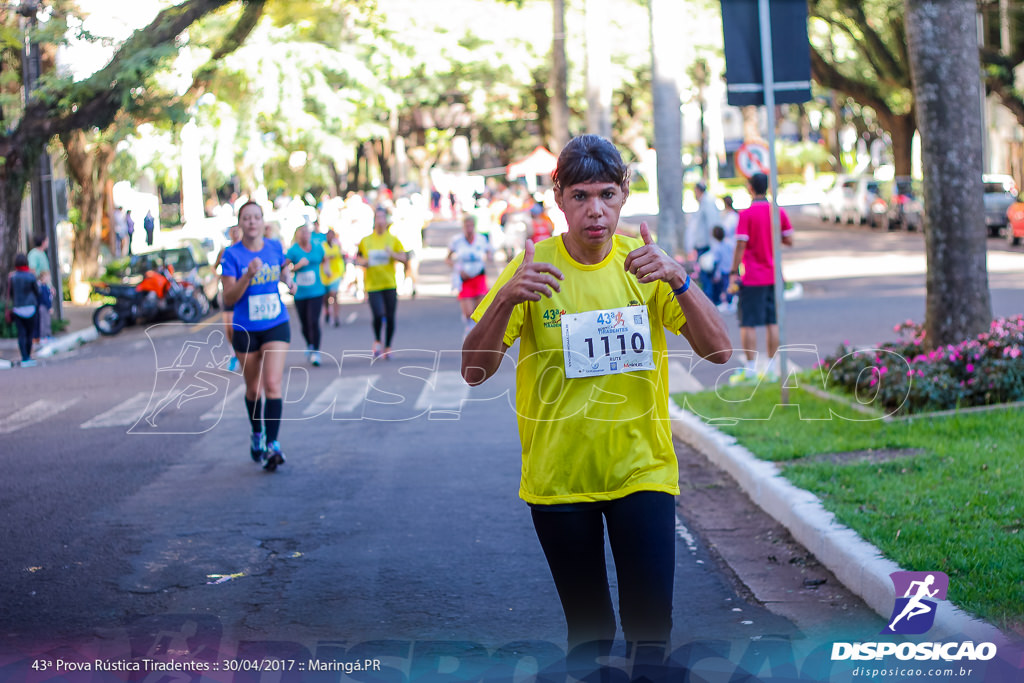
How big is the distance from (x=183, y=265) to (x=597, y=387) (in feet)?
77.5

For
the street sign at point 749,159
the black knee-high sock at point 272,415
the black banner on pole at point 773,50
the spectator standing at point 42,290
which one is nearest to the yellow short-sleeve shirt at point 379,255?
the black banner on pole at point 773,50

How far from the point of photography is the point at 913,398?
9664 mm

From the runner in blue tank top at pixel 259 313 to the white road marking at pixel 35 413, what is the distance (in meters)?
3.92

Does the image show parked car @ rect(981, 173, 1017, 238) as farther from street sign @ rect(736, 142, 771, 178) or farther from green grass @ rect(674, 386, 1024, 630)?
green grass @ rect(674, 386, 1024, 630)

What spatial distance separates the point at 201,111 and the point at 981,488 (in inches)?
991

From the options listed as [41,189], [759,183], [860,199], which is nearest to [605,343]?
[759,183]

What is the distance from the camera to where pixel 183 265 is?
26.4 m

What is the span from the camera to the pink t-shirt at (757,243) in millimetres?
11898

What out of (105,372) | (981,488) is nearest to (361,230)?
(105,372)

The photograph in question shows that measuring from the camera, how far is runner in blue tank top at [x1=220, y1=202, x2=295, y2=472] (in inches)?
Answer: 370

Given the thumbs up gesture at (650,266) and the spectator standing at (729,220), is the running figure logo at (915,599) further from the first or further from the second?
the spectator standing at (729,220)

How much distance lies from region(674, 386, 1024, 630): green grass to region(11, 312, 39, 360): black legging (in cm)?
1158

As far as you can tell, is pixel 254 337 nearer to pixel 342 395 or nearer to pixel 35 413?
pixel 342 395

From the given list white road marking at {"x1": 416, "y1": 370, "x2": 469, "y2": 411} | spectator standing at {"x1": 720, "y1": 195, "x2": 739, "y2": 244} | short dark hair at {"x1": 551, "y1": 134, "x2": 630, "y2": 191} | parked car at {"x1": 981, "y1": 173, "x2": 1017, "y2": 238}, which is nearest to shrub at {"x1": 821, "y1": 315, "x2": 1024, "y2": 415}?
white road marking at {"x1": 416, "y1": 370, "x2": 469, "y2": 411}
